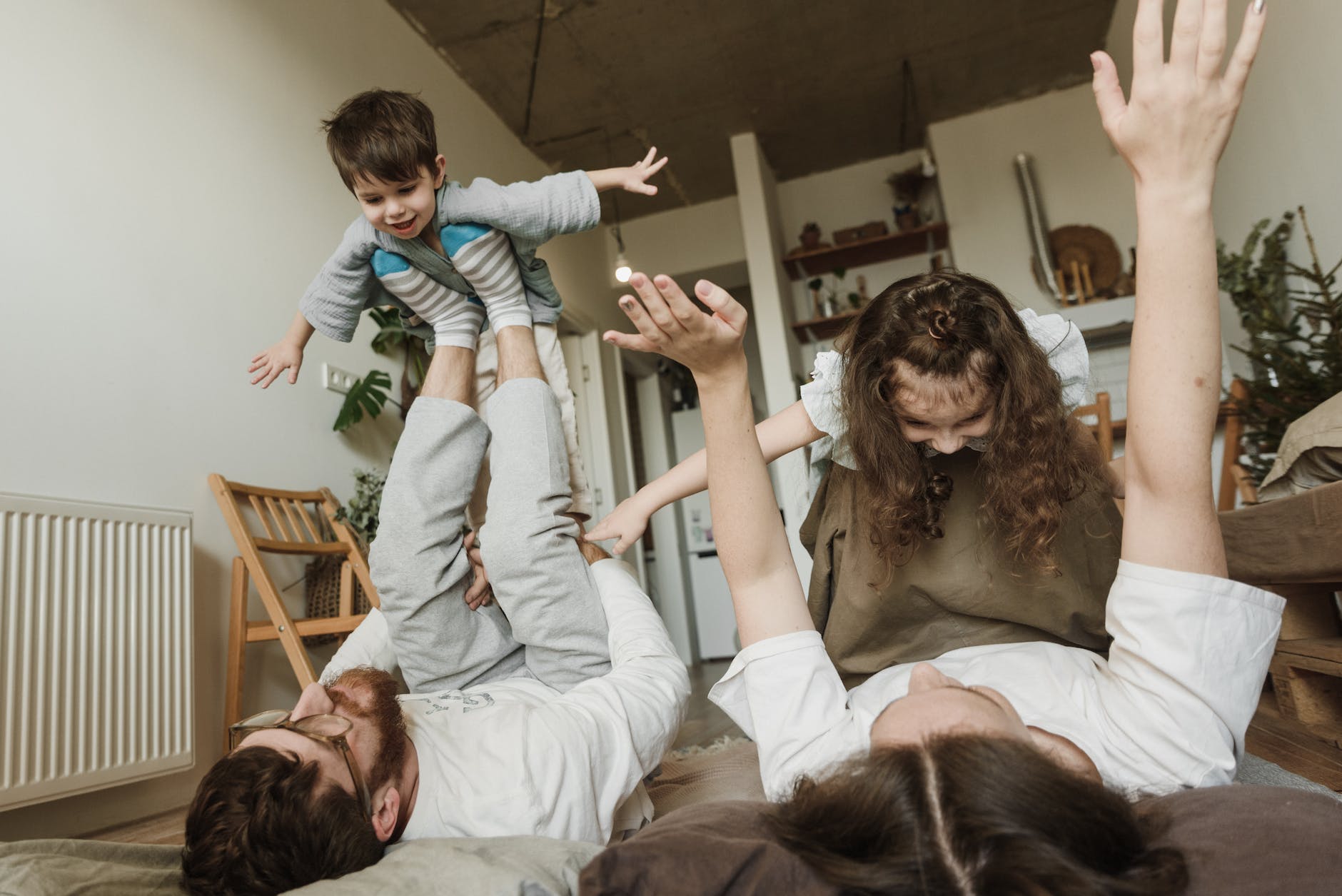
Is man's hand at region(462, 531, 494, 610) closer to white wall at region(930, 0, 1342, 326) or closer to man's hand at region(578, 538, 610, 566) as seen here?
man's hand at region(578, 538, 610, 566)

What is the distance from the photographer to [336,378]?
303 cm

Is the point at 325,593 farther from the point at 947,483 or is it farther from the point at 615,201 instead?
the point at 615,201

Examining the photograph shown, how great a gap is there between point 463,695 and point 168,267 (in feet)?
5.96

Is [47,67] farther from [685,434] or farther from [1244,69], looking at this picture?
[685,434]

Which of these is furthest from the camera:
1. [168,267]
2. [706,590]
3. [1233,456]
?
[706,590]

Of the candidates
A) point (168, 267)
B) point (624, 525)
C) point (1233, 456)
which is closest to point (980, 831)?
point (624, 525)

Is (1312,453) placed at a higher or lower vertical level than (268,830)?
higher

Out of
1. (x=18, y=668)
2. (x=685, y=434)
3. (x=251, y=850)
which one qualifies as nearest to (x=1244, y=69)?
(x=251, y=850)

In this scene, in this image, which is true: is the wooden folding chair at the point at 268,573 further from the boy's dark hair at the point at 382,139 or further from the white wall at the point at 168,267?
the boy's dark hair at the point at 382,139

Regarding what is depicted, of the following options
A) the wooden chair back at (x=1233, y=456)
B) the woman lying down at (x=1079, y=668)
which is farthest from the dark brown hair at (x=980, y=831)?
the wooden chair back at (x=1233, y=456)

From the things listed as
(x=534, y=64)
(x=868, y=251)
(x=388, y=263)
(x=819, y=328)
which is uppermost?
(x=534, y=64)

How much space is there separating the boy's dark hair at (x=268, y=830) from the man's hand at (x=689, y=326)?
57 cm

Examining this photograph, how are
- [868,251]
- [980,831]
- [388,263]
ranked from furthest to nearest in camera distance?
[868,251], [388,263], [980,831]

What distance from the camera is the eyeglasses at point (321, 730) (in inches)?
37.9
